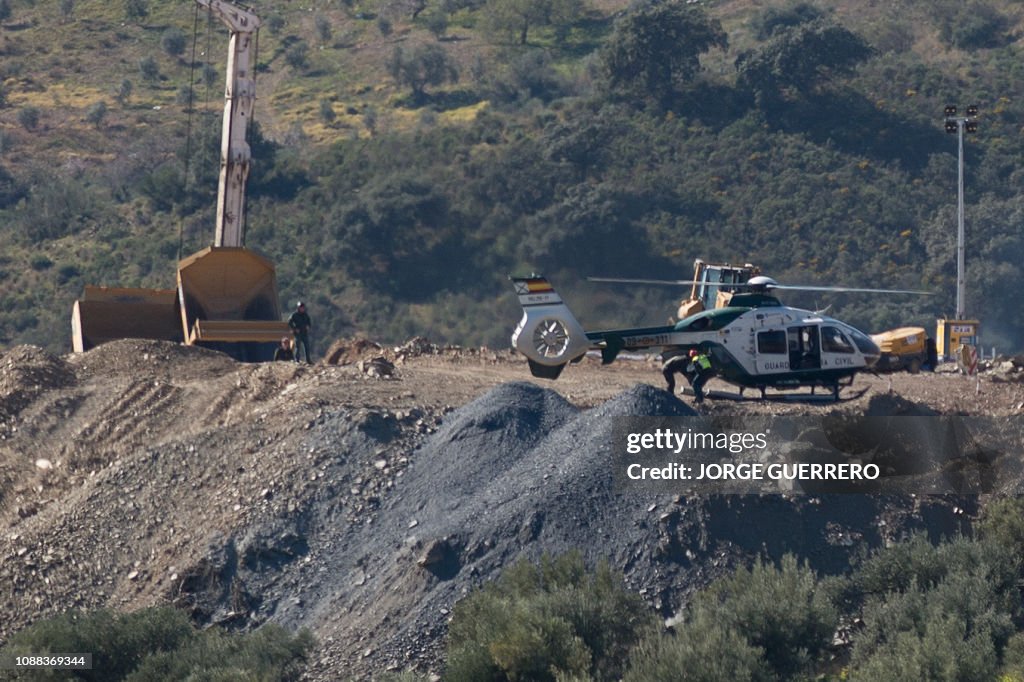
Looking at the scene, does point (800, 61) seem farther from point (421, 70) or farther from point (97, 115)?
point (97, 115)

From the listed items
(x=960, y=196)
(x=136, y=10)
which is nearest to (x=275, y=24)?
(x=136, y=10)

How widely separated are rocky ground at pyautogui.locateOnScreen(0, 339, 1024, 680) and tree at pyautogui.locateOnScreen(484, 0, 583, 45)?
52.5 m

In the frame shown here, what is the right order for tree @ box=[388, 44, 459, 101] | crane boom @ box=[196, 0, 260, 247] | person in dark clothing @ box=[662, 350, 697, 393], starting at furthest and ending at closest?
tree @ box=[388, 44, 459, 101] < crane boom @ box=[196, 0, 260, 247] < person in dark clothing @ box=[662, 350, 697, 393]

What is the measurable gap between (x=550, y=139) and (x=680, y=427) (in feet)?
132

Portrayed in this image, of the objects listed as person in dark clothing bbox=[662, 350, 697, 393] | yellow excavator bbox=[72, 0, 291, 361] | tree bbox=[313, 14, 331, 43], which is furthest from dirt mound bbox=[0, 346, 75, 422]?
tree bbox=[313, 14, 331, 43]

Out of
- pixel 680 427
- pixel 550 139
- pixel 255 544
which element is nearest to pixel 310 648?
pixel 255 544

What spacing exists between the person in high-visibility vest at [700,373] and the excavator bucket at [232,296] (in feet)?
31.9

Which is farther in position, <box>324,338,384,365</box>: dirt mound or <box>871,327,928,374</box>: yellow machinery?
<box>324,338,384,365</box>: dirt mound

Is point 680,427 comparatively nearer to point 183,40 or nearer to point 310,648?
point 310,648

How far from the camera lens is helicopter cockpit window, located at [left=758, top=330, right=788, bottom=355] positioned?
2256cm

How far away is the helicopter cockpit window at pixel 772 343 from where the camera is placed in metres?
22.6

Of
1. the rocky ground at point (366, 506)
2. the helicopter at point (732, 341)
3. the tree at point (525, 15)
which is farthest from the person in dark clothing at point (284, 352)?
the tree at point (525, 15)

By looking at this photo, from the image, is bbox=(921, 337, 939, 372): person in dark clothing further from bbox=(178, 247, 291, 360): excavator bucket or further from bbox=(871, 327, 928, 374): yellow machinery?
bbox=(178, 247, 291, 360): excavator bucket

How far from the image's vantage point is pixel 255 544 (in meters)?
19.8
